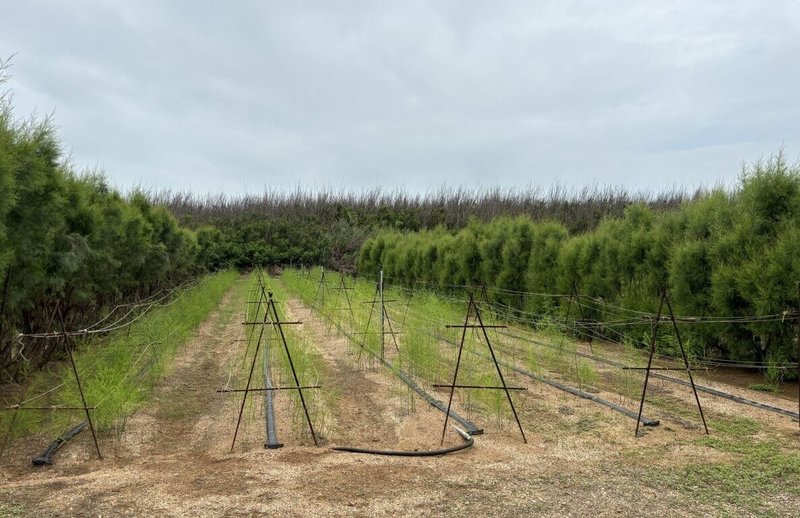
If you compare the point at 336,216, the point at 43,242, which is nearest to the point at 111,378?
the point at 43,242

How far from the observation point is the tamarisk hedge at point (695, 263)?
22.3 ft

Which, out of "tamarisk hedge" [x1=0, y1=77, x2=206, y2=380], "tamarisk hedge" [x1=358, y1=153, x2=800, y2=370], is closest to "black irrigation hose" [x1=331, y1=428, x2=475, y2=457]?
"tamarisk hedge" [x1=0, y1=77, x2=206, y2=380]

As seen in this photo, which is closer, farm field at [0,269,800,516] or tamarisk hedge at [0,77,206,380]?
farm field at [0,269,800,516]

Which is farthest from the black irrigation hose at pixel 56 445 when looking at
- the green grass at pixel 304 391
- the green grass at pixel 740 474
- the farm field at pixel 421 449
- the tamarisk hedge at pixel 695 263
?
the tamarisk hedge at pixel 695 263

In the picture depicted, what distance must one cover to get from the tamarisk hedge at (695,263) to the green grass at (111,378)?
255 inches

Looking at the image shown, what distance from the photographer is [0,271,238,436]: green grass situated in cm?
482

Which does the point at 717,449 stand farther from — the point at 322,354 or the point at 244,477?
the point at 322,354

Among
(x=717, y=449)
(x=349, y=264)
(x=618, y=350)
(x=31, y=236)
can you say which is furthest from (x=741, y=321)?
(x=349, y=264)

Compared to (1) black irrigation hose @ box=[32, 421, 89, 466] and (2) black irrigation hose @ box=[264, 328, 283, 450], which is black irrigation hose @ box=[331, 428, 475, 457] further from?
(1) black irrigation hose @ box=[32, 421, 89, 466]

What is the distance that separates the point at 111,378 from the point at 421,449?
2686 millimetres

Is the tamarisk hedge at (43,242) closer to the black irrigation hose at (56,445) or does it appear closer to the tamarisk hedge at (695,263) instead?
the black irrigation hose at (56,445)

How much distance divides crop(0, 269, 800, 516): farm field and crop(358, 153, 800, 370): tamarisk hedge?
953 mm

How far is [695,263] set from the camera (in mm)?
8000

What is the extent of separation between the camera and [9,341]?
6062mm
